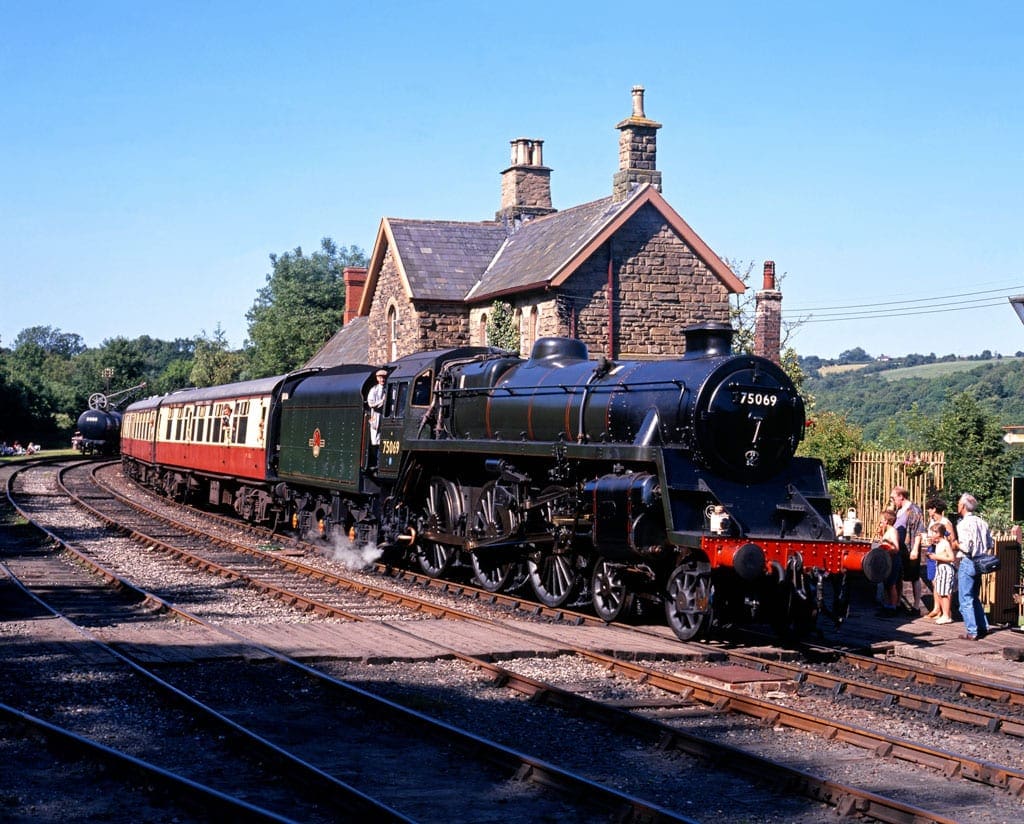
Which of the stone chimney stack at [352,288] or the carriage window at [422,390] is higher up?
the stone chimney stack at [352,288]

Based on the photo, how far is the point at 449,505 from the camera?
53.4 ft

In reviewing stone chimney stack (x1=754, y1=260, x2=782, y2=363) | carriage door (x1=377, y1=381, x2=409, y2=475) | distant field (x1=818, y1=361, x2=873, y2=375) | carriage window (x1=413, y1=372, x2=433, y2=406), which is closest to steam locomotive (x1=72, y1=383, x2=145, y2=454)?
stone chimney stack (x1=754, y1=260, x2=782, y2=363)

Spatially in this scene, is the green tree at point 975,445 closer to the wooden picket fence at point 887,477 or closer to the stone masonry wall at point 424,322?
the wooden picket fence at point 887,477

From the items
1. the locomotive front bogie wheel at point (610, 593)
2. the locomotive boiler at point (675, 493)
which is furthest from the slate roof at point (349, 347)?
the locomotive front bogie wheel at point (610, 593)

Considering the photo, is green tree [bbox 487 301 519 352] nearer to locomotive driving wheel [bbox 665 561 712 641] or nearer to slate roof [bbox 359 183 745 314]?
slate roof [bbox 359 183 745 314]

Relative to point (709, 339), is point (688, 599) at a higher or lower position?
lower

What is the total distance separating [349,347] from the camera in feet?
128

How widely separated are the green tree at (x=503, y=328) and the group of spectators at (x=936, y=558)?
44.4ft

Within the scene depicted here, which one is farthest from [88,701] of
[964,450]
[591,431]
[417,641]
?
[964,450]

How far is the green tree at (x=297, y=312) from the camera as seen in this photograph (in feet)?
224

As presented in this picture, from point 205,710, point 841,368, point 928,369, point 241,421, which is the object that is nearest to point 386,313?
point 241,421

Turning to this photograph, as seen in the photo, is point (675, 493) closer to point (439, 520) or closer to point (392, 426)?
point (439, 520)

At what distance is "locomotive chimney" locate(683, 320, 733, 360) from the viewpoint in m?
12.6

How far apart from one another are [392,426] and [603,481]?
6.06 m
